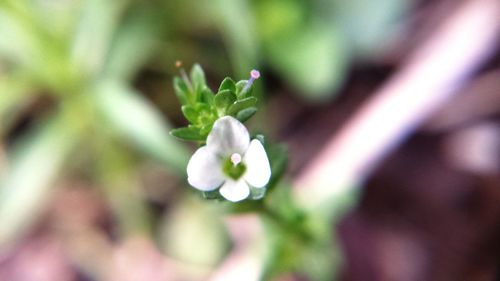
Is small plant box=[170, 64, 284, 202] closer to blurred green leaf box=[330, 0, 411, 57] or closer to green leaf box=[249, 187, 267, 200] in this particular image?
green leaf box=[249, 187, 267, 200]

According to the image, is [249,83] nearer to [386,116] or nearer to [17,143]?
[386,116]

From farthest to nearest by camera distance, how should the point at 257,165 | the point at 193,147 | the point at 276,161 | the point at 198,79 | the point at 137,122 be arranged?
1. the point at 193,147
2. the point at 137,122
3. the point at 276,161
4. the point at 198,79
5. the point at 257,165

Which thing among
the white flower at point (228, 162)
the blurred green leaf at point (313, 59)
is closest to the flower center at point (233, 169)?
the white flower at point (228, 162)

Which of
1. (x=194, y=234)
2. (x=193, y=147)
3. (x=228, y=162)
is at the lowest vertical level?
(x=194, y=234)

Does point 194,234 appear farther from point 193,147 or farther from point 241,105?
point 241,105

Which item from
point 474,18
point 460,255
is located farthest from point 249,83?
point 474,18

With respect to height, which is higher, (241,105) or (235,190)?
(241,105)

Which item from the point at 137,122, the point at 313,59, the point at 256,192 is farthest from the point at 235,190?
the point at 313,59
